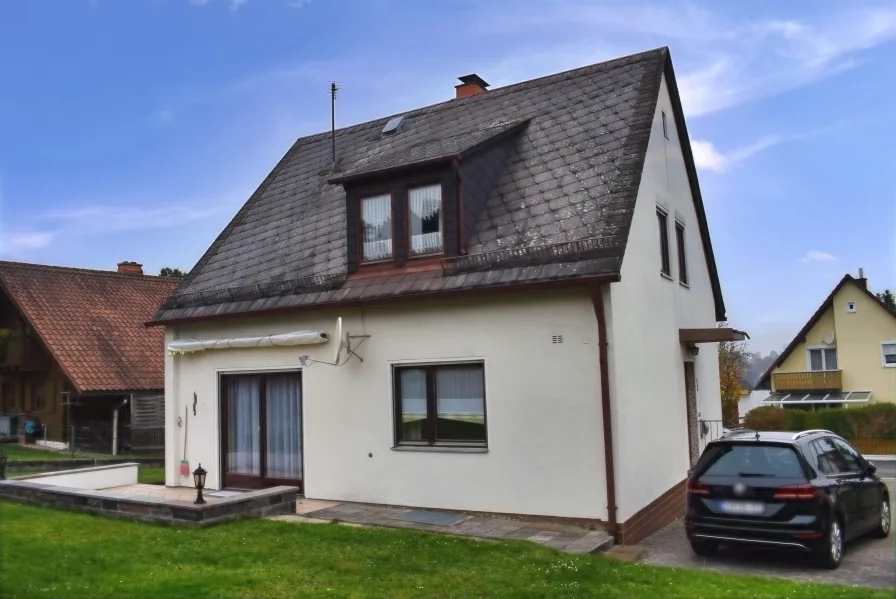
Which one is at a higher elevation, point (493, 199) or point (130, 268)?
point (130, 268)

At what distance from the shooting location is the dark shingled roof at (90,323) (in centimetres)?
2514

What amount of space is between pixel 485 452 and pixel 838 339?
41.4m

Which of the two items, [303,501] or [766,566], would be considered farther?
[303,501]

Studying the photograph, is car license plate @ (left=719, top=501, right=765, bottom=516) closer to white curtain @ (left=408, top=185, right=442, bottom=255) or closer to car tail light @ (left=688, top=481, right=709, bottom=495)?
car tail light @ (left=688, top=481, right=709, bottom=495)

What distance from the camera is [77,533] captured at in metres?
9.88

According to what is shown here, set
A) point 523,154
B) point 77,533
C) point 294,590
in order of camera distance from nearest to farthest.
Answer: point 294,590 < point 77,533 < point 523,154

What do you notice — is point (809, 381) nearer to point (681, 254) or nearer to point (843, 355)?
point (843, 355)

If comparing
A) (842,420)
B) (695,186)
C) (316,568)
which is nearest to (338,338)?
(316,568)

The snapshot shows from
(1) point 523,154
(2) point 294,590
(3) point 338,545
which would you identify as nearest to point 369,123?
(1) point 523,154

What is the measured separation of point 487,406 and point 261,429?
4751 millimetres

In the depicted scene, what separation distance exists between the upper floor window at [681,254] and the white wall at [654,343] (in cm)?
28

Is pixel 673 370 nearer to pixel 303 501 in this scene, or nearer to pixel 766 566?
pixel 766 566

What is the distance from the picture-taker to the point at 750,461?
370 inches

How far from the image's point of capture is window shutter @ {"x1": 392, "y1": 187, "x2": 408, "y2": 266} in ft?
41.0
